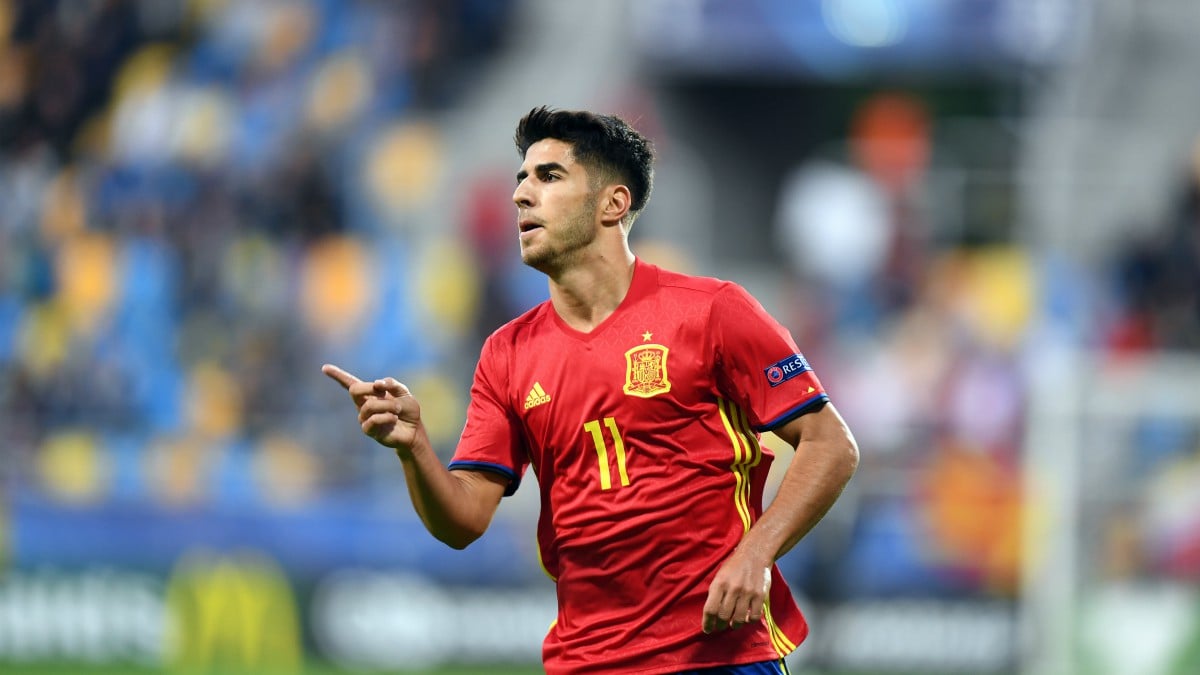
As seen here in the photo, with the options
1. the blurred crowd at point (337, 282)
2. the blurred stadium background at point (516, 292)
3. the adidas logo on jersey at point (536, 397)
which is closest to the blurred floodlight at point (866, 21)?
the blurred stadium background at point (516, 292)

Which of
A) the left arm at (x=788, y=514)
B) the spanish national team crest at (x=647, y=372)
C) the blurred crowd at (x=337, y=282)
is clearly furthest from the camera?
the blurred crowd at (x=337, y=282)

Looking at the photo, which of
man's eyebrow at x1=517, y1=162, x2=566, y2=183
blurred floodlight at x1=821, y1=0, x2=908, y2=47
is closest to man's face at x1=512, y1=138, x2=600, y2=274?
man's eyebrow at x1=517, y1=162, x2=566, y2=183

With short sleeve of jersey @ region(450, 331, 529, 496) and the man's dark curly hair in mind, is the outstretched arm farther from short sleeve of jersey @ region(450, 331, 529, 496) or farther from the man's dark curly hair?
the man's dark curly hair

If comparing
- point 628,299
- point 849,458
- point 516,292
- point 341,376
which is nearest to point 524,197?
point 628,299

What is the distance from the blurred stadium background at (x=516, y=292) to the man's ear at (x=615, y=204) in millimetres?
6767

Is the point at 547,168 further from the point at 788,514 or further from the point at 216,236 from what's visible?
the point at 216,236

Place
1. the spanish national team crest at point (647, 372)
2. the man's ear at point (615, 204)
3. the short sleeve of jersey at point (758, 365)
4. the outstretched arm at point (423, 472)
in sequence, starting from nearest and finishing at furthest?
1. the outstretched arm at point (423, 472)
2. the short sleeve of jersey at point (758, 365)
3. the spanish national team crest at point (647, 372)
4. the man's ear at point (615, 204)

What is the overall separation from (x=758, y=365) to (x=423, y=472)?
2.78ft

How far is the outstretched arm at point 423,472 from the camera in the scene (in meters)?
4.25

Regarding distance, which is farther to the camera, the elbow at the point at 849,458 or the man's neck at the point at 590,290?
the man's neck at the point at 590,290

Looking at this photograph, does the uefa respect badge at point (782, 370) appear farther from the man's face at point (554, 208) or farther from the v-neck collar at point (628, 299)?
the man's face at point (554, 208)

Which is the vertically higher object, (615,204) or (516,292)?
(516,292)

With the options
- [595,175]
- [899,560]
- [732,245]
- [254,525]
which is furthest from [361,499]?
[595,175]

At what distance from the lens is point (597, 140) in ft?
15.3
